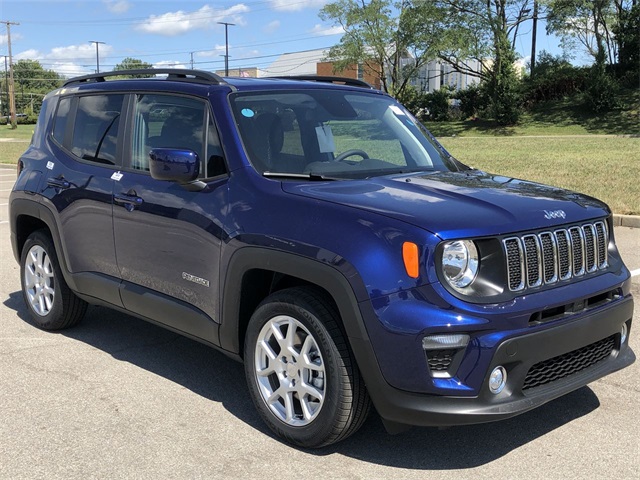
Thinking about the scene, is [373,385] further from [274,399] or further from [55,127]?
[55,127]

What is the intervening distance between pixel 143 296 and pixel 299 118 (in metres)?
1.46

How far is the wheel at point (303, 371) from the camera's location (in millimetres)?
3281

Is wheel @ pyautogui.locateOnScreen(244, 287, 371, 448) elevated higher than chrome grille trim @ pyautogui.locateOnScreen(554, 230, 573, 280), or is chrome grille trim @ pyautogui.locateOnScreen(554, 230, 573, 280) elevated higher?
chrome grille trim @ pyautogui.locateOnScreen(554, 230, 573, 280)

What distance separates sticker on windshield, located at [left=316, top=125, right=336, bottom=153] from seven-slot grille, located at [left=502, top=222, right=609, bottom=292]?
146 cm

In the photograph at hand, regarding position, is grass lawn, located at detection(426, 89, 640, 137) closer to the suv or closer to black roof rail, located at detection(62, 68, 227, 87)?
black roof rail, located at detection(62, 68, 227, 87)

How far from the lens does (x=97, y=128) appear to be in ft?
16.4

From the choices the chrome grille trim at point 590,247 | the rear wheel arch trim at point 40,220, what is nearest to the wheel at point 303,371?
the chrome grille trim at point 590,247

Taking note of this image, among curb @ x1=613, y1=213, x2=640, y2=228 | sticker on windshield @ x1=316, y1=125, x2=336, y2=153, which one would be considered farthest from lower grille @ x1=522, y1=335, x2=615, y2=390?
curb @ x1=613, y1=213, x2=640, y2=228

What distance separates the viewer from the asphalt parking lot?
3.34m

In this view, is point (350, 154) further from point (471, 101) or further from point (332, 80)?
point (471, 101)

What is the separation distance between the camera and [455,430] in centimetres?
377

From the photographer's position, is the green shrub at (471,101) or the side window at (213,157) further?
the green shrub at (471,101)

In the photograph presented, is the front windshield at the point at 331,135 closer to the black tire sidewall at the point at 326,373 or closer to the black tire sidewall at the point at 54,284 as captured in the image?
the black tire sidewall at the point at 326,373

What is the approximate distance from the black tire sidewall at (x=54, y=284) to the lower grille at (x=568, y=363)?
141 inches
